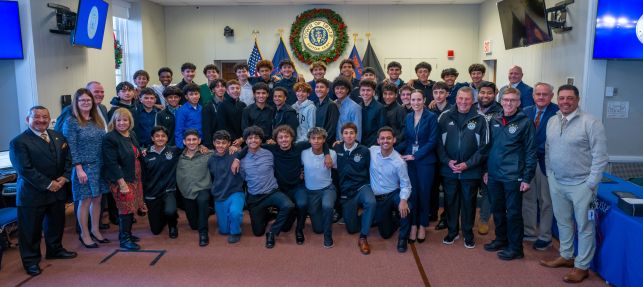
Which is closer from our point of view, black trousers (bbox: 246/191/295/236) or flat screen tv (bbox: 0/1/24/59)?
black trousers (bbox: 246/191/295/236)

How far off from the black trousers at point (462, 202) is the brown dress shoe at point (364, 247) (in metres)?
0.78

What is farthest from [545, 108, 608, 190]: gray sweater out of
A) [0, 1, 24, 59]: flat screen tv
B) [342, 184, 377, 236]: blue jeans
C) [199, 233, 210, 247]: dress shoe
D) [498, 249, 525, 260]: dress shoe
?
[0, 1, 24, 59]: flat screen tv

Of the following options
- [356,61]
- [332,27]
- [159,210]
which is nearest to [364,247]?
[159,210]

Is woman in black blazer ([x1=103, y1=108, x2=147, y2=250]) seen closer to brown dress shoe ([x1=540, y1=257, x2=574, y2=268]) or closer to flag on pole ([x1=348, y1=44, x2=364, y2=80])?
brown dress shoe ([x1=540, y1=257, x2=574, y2=268])

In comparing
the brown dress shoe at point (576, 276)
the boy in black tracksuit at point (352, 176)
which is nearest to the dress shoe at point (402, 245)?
the boy in black tracksuit at point (352, 176)

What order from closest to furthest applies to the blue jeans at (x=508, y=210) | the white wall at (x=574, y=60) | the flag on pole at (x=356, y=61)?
the blue jeans at (x=508, y=210) < the white wall at (x=574, y=60) < the flag on pole at (x=356, y=61)

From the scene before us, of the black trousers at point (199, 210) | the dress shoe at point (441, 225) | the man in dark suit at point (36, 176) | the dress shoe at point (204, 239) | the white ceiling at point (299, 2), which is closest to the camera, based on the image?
the man in dark suit at point (36, 176)

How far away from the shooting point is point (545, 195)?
4.03 m

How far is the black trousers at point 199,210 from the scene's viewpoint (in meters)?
4.27

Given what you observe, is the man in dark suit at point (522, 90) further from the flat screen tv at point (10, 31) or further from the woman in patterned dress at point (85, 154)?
the flat screen tv at point (10, 31)

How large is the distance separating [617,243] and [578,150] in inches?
27.0

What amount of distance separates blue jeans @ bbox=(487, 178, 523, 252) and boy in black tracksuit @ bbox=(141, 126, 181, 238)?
9.45 ft

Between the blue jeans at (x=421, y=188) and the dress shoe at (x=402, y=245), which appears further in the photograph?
the blue jeans at (x=421, y=188)

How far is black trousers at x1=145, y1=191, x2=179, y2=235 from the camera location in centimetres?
438
